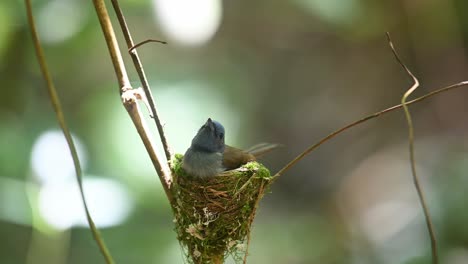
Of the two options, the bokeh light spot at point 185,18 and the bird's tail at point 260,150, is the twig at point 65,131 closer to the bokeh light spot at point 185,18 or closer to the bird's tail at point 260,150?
the bird's tail at point 260,150

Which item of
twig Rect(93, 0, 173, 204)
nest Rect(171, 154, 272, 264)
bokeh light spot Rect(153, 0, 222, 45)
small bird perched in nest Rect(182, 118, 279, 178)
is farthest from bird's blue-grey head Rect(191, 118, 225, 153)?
bokeh light spot Rect(153, 0, 222, 45)

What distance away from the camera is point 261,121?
4.61 m

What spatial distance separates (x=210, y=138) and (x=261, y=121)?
260 centimetres

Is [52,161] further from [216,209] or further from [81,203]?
[216,209]

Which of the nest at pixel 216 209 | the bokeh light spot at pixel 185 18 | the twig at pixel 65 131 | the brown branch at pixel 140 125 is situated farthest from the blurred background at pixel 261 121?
the twig at pixel 65 131

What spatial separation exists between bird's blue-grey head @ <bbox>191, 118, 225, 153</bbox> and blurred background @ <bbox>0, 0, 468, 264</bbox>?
80 centimetres

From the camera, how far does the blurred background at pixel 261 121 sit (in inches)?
111

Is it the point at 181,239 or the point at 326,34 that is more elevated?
the point at 326,34

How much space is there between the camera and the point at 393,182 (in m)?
4.21

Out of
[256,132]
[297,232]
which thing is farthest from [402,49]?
[297,232]

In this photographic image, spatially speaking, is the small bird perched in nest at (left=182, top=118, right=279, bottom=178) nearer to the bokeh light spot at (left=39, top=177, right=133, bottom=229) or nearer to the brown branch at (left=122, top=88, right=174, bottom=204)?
the brown branch at (left=122, top=88, right=174, bottom=204)

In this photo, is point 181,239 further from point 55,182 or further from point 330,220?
point 330,220

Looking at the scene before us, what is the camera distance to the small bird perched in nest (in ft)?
5.93

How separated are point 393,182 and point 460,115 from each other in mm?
656
